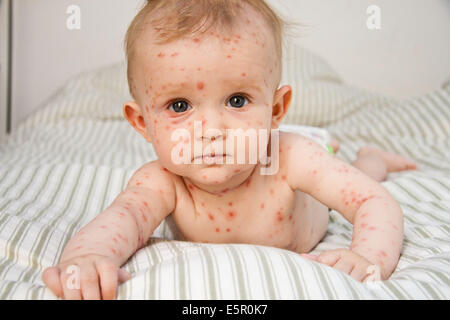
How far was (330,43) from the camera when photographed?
2869 mm

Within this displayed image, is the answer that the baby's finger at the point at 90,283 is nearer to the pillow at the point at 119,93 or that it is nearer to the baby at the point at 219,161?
the baby at the point at 219,161

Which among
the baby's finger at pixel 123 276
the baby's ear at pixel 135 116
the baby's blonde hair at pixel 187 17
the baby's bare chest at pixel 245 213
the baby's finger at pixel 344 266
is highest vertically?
the baby's blonde hair at pixel 187 17

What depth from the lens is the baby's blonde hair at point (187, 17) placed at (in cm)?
80

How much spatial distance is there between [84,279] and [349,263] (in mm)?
353

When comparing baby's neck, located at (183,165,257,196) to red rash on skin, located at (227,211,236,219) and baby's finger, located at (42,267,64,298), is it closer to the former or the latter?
red rash on skin, located at (227,211,236,219)

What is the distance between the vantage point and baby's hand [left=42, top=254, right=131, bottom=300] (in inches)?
24.3

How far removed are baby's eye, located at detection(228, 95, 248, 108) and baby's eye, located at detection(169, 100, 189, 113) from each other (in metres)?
0.07

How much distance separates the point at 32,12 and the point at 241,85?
7.74 ft

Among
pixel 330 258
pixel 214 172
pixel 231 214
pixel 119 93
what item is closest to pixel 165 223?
pixel 231 214

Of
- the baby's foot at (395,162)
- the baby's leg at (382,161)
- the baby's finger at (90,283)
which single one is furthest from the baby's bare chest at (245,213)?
the baby's foot at (395,162)

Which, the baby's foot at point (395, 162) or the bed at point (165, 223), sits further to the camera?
the baby's foot at point (395, 162)

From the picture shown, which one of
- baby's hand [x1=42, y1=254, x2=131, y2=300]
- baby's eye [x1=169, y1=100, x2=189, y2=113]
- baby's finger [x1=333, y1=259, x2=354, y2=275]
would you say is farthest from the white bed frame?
baby's finger [x1=333, y1=259, x2=354, y2=275]

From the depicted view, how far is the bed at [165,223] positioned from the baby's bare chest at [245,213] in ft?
0.26
